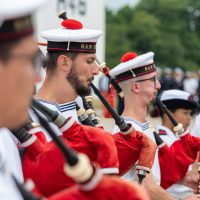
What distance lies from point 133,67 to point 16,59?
333 cm

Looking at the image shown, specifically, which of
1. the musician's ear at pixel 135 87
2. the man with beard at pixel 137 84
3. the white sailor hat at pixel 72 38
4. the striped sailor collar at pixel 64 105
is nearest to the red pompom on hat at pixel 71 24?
the white sailor hat at pixel 72 38

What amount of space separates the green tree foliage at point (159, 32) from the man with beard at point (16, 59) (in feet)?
177

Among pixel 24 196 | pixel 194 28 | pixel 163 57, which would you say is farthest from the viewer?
pixel 194 28

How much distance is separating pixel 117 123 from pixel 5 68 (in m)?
2.23

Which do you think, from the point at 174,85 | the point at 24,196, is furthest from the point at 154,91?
the point at 174,85

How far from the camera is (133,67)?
5207 mm

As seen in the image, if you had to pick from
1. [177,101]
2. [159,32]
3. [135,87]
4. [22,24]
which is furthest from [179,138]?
[159,32]

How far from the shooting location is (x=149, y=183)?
15.0ft

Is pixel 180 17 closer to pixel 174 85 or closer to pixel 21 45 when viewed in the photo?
pixel 174 85

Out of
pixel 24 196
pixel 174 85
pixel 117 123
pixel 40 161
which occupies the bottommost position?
pixel 174 85

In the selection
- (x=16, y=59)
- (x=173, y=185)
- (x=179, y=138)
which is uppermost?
(x=16, y=59)

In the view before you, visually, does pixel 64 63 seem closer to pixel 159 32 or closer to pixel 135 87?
pixel 135 87

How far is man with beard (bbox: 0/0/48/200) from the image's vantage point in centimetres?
188

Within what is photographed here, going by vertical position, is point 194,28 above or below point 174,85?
below
